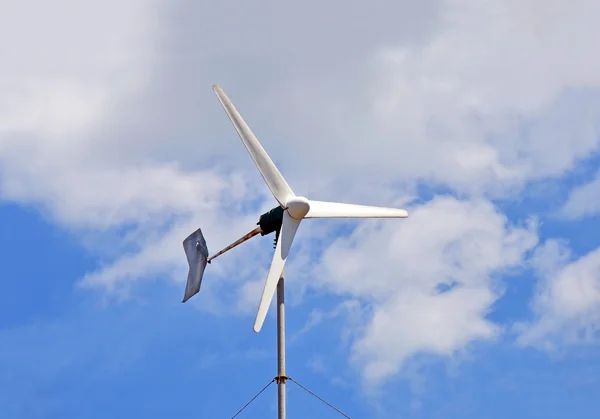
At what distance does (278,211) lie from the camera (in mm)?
51375

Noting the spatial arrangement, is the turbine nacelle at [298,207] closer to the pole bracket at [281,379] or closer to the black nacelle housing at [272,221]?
the black nacelle housing at [272,221]

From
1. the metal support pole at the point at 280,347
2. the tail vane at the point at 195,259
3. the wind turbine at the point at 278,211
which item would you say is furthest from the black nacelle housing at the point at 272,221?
the tail vane at the point at 195,259

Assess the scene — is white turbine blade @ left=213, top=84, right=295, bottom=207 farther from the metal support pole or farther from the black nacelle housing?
the metal support pole

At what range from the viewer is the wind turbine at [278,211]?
49.8 metres

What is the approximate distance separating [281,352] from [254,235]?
5.49m

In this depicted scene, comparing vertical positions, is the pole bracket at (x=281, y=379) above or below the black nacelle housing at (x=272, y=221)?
below

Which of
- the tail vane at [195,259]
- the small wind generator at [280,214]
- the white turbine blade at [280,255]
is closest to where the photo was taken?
the white turbine blade at [280,255]

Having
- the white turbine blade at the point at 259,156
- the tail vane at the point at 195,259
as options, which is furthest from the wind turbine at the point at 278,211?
the tail vane at the point at 195,259

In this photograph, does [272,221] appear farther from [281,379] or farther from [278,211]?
[281,379]

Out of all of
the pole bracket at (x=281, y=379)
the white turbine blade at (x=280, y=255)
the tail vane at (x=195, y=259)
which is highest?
the tail vane at (x=195, y=259)

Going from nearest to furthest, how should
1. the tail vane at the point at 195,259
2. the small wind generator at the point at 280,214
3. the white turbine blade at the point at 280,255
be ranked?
1. the white turbine blade at the point at 280,255
2. the small wind generator at the point at 280,214
3. the tail vane at the point at 195,259

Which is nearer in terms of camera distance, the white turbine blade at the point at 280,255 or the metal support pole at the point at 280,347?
the white turbine blade at the point at 280,255

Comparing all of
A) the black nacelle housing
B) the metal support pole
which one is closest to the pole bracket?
the metal support pole

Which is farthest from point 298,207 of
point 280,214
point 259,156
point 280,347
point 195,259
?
point 195,259
